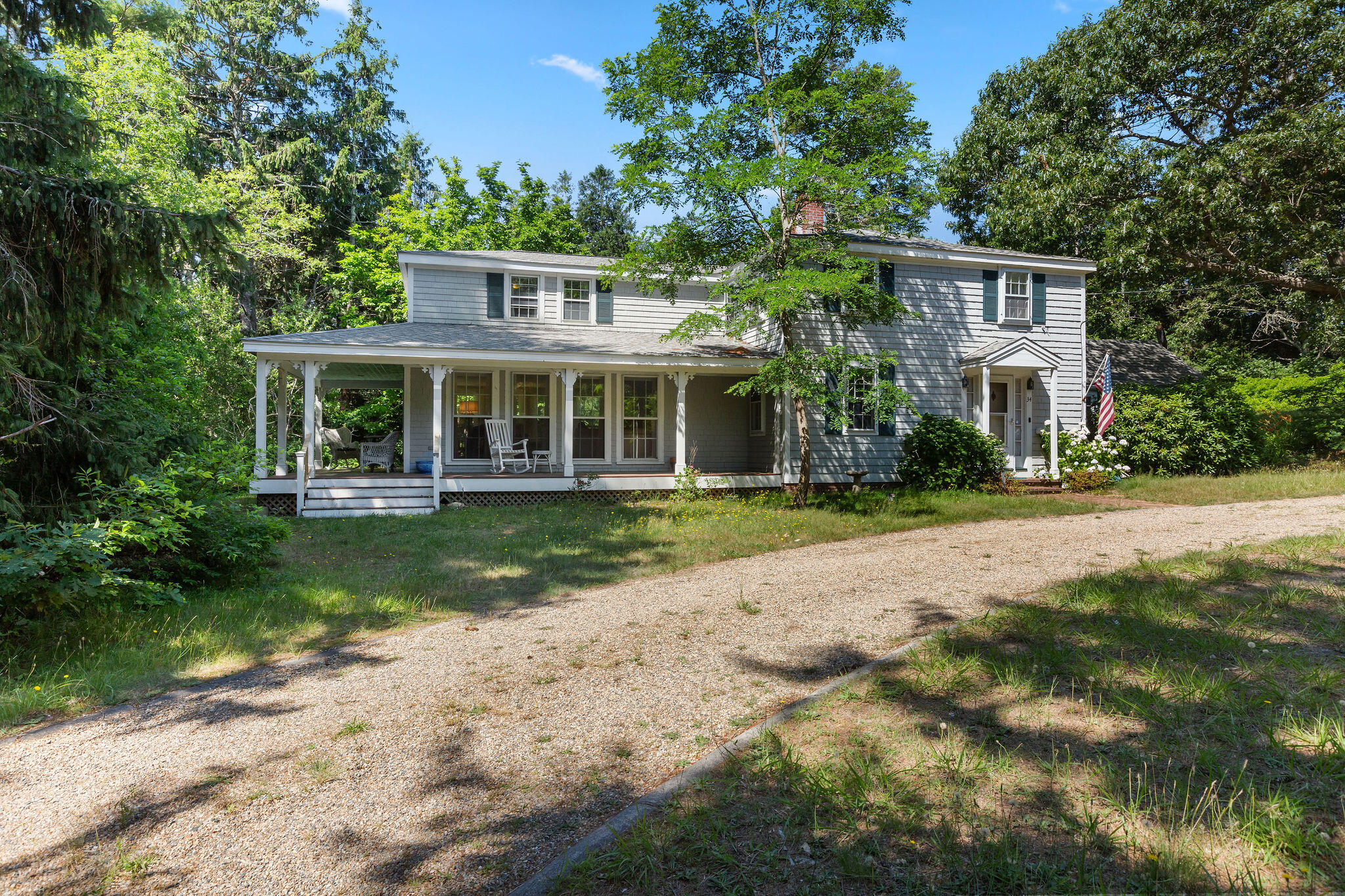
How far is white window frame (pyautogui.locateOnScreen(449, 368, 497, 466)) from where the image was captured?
46.3 ft

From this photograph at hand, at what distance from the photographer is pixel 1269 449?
643 inches

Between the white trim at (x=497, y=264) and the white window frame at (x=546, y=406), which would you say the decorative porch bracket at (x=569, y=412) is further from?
the white trim at (x=497, y=264)

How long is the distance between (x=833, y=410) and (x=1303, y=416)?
45.0 feet

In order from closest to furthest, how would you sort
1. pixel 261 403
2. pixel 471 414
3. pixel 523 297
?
1. pixel 261 403
2. pixel 471 414
3. pixel 523 297

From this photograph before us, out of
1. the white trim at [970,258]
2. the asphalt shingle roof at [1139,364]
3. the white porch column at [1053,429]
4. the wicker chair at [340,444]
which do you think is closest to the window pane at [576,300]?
the white trim at [970,258]

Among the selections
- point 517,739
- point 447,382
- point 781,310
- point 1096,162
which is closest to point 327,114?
point 447,382

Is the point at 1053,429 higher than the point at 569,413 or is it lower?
lower

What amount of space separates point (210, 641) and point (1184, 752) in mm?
5991

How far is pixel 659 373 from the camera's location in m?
15.1

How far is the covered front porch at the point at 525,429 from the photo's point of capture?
11984 mm

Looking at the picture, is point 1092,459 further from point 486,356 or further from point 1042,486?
point 486,356

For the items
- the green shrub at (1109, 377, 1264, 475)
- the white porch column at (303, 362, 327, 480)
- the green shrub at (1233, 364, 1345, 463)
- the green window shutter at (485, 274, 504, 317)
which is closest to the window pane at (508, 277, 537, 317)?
the green window shutter at (485, 274, 504, 317)

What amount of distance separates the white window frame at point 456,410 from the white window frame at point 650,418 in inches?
104

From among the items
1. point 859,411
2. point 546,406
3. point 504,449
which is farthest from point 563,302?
point 859,411
